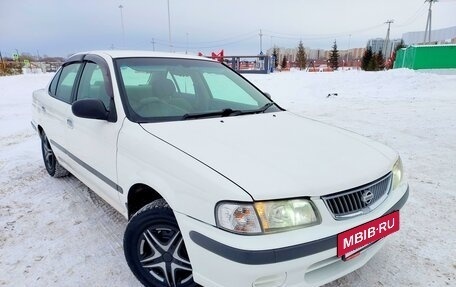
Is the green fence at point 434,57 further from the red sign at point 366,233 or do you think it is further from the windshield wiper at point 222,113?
the red sign at point 366,233

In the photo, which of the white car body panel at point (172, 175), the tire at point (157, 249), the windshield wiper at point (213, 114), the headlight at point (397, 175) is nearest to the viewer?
the white car body panel at point (172, 175)

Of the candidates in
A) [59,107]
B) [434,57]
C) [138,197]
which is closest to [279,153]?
[138,197]

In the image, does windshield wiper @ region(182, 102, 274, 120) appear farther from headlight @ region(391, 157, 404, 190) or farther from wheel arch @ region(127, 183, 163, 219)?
headlight @ region(391, 157, 404, 190)

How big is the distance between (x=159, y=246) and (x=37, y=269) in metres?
1.04

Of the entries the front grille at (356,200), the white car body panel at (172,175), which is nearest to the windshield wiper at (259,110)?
the white car body panel at (172,175)

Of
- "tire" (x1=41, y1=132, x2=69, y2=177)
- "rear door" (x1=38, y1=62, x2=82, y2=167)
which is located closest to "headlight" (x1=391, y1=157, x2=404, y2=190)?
"rear door" (x1=38, y1=62, x2=82, y2=167)

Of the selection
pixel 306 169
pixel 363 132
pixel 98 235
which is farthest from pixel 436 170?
pixel 98 235

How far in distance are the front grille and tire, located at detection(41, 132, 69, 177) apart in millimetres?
3432

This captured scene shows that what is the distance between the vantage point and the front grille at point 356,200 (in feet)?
5.79

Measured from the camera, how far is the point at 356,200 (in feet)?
6.08

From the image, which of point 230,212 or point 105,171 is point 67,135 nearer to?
point 105,171

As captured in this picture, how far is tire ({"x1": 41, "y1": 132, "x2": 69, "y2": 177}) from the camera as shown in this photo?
4.09m

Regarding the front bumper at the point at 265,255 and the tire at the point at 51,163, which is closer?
the front bumper at the point at 265,255

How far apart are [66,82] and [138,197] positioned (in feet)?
6.74
